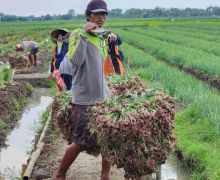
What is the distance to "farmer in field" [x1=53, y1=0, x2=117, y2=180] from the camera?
4121 millimetres

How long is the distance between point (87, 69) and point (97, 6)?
1.74 feet

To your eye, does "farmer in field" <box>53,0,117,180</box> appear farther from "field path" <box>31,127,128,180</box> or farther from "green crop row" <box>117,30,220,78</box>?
"green crop row" <box>117,30,220,78</box>

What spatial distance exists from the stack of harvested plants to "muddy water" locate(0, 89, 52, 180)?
1.81 meters

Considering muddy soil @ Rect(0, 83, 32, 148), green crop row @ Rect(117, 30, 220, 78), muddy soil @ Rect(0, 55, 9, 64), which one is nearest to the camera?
muddy soil @ Rect(0, 83, 32, 148)

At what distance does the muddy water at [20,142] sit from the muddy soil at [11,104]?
0.13 metres

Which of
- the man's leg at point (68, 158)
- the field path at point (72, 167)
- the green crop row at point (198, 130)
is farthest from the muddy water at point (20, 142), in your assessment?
the green crop row at point (198, 130)

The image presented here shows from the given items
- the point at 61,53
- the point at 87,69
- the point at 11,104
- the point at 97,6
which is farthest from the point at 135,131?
the point at 11,104

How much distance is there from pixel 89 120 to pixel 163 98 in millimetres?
653

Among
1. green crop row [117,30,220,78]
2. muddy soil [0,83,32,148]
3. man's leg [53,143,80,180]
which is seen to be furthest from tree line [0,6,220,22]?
man's leg [53,143,80,180]

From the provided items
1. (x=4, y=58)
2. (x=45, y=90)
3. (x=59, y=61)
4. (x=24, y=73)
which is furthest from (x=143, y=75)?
(x=4, y=58)

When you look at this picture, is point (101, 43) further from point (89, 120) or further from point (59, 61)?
point (59, 61)

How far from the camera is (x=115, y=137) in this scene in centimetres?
382

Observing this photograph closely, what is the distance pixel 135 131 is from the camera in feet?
12.5

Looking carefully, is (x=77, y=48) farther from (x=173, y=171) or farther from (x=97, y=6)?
(x=173, y=171)
